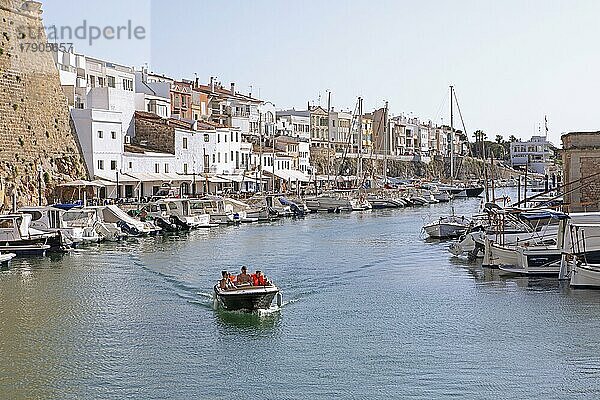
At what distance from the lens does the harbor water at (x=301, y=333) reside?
15.7 m

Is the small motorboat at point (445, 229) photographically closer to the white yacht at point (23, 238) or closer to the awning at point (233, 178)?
the white yacht at point (23, 238)

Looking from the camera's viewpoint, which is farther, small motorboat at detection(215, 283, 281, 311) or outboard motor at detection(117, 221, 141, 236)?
outboard motor at detection(117, 221, 141, 236)

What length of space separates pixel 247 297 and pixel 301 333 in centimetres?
185

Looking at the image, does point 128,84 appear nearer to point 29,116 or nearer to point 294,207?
point 294,207

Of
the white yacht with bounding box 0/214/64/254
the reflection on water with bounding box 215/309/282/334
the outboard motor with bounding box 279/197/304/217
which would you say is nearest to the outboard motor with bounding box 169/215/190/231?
the white yacht with bounding box 0/214/64/254

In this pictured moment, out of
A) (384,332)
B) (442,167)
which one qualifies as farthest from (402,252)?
(442,167)

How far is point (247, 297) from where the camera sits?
67.8ft

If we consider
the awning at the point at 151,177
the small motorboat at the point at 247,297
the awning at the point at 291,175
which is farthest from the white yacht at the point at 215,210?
the small motorboat at the point at 247,297

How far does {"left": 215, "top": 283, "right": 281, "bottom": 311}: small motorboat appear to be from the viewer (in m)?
20.7

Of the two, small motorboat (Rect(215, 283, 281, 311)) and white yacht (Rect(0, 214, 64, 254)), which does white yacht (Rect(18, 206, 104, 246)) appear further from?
small motorboat (Rect(215, 283, 281, 311))

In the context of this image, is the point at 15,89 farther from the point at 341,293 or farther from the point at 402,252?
the point at 341,293

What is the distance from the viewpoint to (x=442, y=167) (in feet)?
398

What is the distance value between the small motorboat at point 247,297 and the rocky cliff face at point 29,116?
2275cm

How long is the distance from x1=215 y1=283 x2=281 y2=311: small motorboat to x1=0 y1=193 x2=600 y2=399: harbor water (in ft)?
0.88
